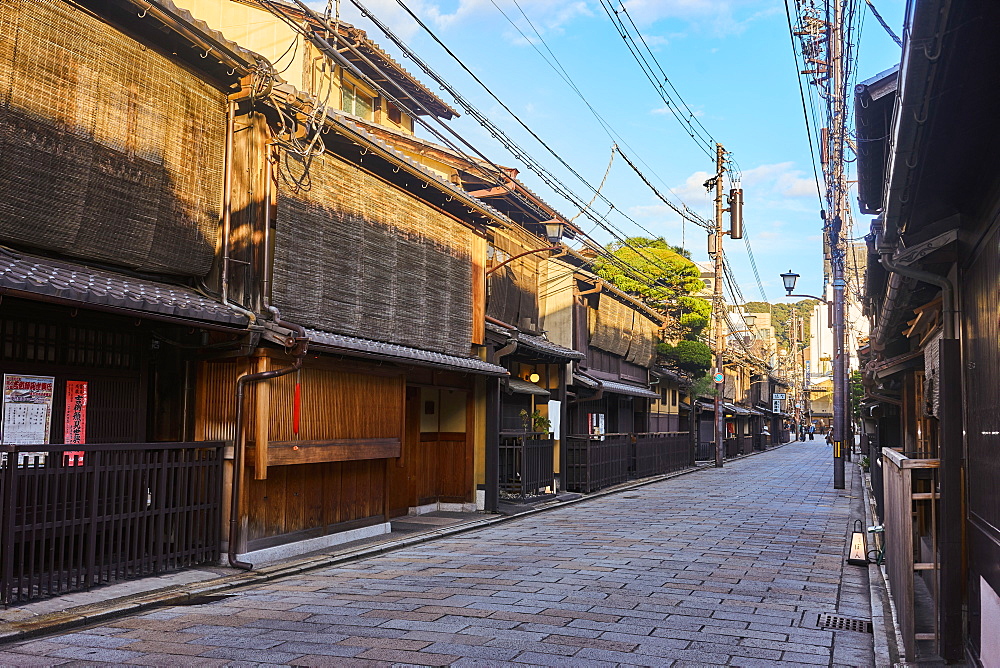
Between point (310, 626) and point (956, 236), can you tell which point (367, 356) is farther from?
point (956, 236)

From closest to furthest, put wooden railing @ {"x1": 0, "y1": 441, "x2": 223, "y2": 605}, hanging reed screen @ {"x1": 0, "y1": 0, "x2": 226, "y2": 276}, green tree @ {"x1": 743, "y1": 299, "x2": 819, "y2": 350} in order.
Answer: wooden railing @ {"x1": 0, "y1": 441, "x2": 223, "y2": 605}
hanging reed screen @ {"x1": 0, "y1": 0, "x2": 226, "y2": 276}
green tree @ {"x1": 743, "y1": 299, "x2": 819, "y2": 350}

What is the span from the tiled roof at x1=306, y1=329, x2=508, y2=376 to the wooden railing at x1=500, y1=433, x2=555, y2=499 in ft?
8.61

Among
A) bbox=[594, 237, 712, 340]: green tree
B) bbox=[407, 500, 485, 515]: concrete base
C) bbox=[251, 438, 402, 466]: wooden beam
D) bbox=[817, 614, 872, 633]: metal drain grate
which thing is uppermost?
bbox=[594, 237, 712, 340]: green tree

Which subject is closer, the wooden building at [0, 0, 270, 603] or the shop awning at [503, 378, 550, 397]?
the wooden building at [0, 0, 270, 603]

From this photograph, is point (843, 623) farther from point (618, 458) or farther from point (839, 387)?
point (839, 387)

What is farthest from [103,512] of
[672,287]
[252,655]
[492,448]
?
[672,287]

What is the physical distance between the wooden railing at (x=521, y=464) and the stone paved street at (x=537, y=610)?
4586 mm

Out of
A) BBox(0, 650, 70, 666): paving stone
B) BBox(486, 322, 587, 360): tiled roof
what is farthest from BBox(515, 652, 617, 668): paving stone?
BBox(486, 322, 587, 360): tiled roof

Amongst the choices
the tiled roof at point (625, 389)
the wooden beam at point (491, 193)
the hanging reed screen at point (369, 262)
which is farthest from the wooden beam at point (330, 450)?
the tiled roof at point (625, 389)

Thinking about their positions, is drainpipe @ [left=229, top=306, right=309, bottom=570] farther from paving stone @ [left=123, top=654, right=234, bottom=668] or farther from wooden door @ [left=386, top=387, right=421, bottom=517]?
wooden door @ [left=386, top=387, right=421, bottom=517]

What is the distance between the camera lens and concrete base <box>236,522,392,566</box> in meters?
12.6

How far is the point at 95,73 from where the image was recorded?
33.7ft

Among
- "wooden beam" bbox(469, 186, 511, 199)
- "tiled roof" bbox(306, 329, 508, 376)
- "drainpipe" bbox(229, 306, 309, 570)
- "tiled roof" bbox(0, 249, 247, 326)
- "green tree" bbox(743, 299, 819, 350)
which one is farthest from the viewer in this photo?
"green tree" bbox(743, 299, 819, 350)

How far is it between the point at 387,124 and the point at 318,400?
1606 cm
